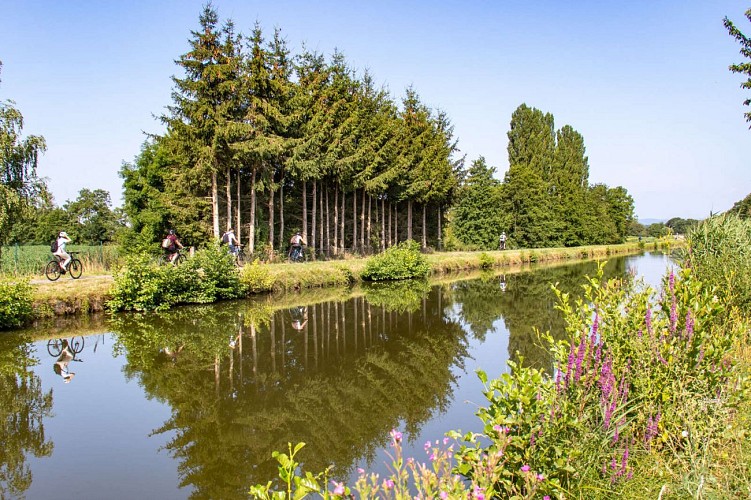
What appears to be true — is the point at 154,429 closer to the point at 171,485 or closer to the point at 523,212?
the point at 171,485

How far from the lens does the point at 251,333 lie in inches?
486

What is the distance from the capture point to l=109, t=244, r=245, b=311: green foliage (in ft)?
48.9

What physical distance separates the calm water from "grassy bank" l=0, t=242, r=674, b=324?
1099 mm

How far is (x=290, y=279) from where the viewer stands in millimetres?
21094

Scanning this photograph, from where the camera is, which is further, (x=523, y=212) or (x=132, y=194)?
(x=523, y=212)

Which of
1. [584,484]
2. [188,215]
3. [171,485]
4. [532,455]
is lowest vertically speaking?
[171,485]

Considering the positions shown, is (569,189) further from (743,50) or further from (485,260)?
(743,50)

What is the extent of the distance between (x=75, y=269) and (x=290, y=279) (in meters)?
7.99

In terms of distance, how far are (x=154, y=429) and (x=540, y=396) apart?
17.6ft

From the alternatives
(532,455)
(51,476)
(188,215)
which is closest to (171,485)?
(51,476)

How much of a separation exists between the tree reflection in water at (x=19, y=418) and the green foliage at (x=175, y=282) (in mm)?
4410

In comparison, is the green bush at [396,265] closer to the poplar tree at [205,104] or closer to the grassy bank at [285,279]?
the grassy bank at [285,279]

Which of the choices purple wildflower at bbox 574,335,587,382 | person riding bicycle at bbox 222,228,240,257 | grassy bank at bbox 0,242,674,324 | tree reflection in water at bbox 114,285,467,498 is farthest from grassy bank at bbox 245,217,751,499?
person riding bicycle at bbox 222,228,240,257

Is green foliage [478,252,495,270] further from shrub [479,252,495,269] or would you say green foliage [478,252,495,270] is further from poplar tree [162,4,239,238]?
poplar tree [162,4,239,238]
